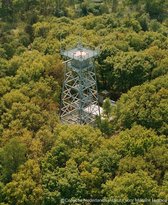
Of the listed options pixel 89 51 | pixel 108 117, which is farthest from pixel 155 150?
pixel 89 51

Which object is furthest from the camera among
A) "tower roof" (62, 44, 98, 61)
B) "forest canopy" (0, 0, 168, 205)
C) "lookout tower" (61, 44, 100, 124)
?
"lookout tower" (61, 44, 100, 124)

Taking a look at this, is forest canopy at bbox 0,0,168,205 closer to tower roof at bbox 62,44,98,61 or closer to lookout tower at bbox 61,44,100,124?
lookout tower at bbox 61,44,100,124

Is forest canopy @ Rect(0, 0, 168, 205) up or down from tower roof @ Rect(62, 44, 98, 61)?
down

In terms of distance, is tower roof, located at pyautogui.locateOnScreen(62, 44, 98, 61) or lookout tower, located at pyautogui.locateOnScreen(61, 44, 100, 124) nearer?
tower roof, located at pyautogui.locateOnScreen(62, 44, 98, 61)

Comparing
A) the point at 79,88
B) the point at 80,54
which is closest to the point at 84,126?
the point at 79,88

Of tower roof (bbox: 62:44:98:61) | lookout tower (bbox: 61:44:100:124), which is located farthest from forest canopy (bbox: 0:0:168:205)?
tower roof (bbox: 62:44:98:61)

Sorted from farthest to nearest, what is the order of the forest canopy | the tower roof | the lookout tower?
the lookout tower, the tower roof, the forest canopy

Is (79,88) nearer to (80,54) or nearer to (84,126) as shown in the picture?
(80,54)

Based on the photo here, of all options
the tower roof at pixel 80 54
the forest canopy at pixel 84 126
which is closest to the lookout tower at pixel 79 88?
the tower roof at pixel 80 54

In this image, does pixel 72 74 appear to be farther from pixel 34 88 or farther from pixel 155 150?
pixel 155 150
